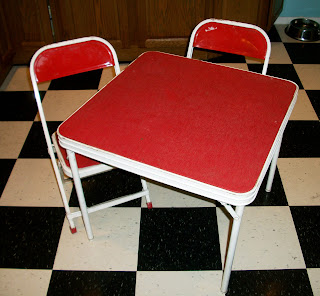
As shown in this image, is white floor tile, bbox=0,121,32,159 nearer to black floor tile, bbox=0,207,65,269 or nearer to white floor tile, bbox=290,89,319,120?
black floor tile, bbox=0,207,65,269

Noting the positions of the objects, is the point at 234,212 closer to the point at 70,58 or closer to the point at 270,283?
the point at 270,283

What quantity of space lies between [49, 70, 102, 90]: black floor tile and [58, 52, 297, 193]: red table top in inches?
47.0

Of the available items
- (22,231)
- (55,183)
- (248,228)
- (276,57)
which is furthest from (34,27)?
(248,228)

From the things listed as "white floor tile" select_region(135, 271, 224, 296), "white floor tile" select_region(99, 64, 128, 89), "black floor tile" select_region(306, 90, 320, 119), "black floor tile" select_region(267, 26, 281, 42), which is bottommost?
"white floor tile" select_region(135, 271, 224, 296)

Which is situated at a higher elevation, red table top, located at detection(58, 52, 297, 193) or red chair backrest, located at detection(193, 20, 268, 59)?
red chair backrest, located at detection(193, 20, 268, 59)

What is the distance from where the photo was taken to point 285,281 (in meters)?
1.72

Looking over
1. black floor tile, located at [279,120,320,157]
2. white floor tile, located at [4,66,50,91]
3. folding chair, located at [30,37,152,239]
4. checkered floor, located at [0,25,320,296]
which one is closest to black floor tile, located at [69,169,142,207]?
checkered floor, located at [0,25,320,296]

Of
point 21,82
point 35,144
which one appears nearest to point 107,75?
point 21,82

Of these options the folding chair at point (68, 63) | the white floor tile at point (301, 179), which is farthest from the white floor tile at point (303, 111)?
the folding chair at point (68, 63)

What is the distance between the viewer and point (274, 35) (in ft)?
11.5

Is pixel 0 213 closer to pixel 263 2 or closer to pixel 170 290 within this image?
pixel 170 290

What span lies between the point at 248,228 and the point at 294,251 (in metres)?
0.23

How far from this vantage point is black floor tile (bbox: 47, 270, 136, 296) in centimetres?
170

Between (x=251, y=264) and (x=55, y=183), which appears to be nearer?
(x=251, y=264)
